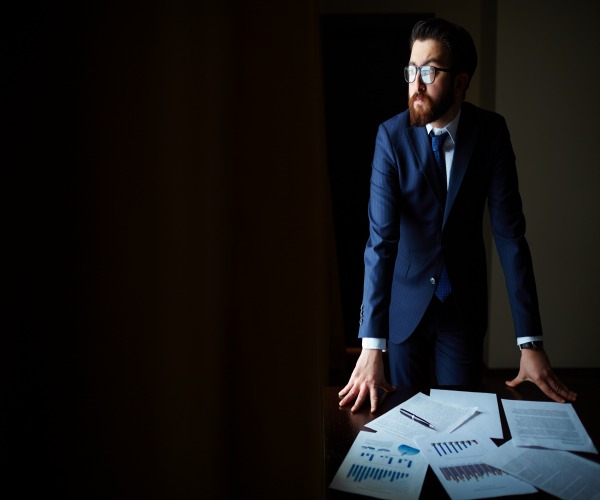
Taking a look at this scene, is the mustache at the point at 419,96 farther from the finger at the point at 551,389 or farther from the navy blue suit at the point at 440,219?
the finger at the point at 551,389

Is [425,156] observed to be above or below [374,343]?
above

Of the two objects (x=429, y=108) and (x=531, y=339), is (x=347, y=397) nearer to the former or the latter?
(x=531, y=339)

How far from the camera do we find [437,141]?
1.43 m

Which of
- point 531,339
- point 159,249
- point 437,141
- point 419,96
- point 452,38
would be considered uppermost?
point 452,38

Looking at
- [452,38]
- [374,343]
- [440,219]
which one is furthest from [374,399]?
[452,38]

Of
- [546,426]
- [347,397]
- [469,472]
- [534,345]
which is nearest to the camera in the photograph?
[469,472]

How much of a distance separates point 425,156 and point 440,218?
7.3 inches

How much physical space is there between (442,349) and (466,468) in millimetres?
594

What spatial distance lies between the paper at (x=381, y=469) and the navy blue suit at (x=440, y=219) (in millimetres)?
419

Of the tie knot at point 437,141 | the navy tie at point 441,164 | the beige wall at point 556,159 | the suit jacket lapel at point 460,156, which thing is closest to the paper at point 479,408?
the navy tie at point 441,164

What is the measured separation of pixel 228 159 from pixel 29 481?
0.76 feet

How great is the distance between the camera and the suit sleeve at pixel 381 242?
1.29 m

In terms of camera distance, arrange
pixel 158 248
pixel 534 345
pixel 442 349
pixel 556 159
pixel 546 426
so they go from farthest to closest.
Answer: pixel 556 159, pixel 442 349, pixel 534 345, pixel 546 426, pixel 158 248

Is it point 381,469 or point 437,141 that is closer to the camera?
point 381,469
